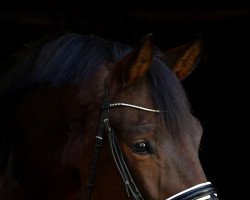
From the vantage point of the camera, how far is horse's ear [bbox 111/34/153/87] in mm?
1981

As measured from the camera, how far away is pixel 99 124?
2.09 metres

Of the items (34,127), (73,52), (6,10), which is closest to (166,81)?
(73,52)

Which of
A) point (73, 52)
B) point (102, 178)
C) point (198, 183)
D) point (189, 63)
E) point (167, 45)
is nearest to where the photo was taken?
point (198, 183)

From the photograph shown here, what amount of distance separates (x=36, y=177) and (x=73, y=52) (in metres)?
0.57

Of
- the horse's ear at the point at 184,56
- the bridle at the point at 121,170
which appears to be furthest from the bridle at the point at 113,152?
the horse's ear at the point at 184,56

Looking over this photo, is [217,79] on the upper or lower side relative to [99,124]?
upper

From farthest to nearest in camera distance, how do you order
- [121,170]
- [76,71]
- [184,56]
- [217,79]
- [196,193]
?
[217,79]
[184,56]
[76,71]
[121,170]
[196,193]

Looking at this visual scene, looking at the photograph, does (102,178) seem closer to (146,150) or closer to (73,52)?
(146,150)

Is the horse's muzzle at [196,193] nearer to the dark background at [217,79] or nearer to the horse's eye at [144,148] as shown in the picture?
the horse's eye at [144,148]

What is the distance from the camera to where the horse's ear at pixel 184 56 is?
231 centimetres

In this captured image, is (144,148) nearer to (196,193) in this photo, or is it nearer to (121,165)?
(121,165)

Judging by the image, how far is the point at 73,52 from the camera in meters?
2.24

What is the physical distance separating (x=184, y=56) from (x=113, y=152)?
60cm

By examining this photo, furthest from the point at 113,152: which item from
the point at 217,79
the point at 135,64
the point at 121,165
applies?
the point at 217,79
